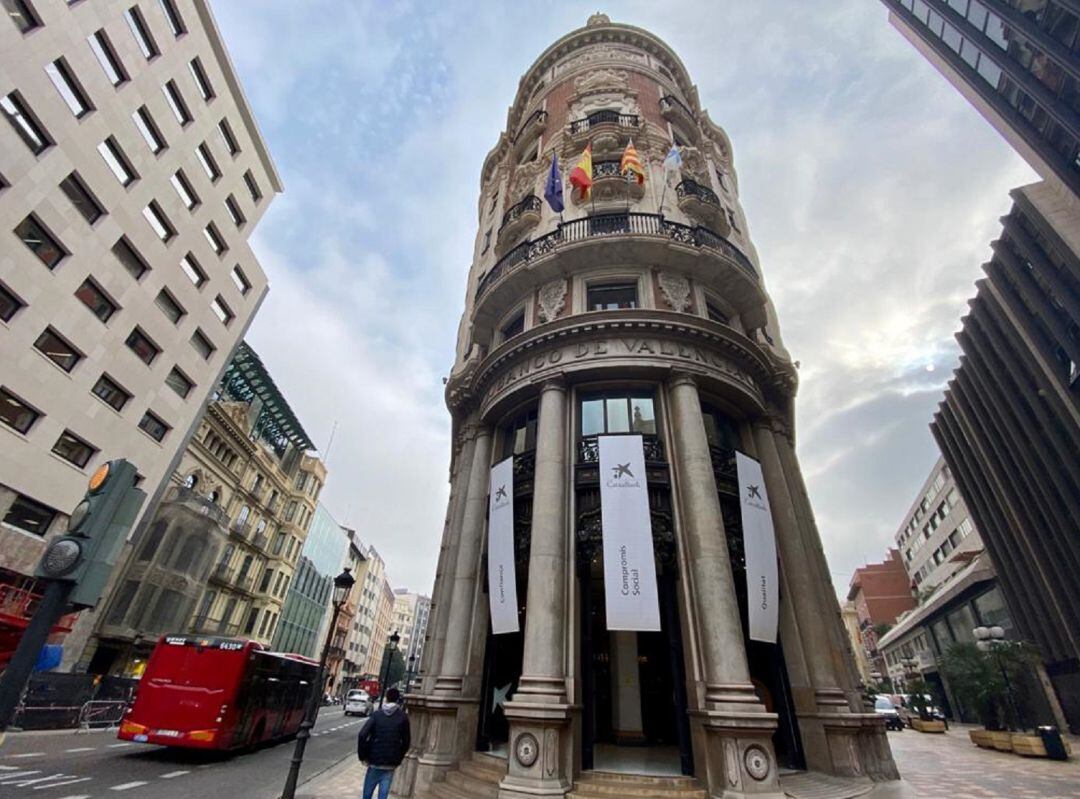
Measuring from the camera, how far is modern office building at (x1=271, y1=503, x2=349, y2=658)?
54469 millimetres

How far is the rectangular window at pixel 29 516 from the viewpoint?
63.7ft

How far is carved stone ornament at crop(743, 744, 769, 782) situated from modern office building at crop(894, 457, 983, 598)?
51.7 metres

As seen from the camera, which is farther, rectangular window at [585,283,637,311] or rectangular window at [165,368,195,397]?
rectangular window at [165,368,195,397]

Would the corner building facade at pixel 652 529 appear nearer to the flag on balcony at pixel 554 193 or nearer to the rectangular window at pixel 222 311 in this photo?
the flag on balcony at pixel 554 193

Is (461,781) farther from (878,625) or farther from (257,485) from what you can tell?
(878,625)

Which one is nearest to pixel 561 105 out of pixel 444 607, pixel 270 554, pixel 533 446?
pixel 533 446

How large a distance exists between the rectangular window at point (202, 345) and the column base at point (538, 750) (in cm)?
2940

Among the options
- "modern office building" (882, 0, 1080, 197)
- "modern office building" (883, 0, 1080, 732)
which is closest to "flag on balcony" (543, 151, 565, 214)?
"modern office building" (882, 0, 1080, 197)

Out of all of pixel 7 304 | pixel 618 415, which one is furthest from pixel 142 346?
pixel 618 415

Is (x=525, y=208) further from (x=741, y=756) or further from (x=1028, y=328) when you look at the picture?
(x=1028, y=328)

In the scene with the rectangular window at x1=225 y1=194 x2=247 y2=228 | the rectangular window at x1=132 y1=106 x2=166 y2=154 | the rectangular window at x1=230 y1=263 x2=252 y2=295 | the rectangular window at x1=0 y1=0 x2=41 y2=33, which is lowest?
the rectangular window at x1=0 y1=0 x2=41 y2=33

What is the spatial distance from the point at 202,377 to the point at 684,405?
2952 centimetres

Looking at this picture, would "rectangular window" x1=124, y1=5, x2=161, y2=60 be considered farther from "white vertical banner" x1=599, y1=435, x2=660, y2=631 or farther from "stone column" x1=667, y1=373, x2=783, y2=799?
"stone column" x1=667, y1=373, x2=783, y2=799

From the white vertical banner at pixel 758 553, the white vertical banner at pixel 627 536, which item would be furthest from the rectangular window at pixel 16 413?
the white vertical banner at pixel 758 553
